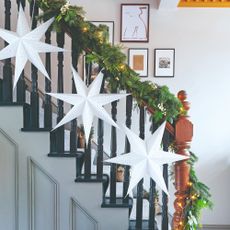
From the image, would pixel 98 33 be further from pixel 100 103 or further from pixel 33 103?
pixel 33 103

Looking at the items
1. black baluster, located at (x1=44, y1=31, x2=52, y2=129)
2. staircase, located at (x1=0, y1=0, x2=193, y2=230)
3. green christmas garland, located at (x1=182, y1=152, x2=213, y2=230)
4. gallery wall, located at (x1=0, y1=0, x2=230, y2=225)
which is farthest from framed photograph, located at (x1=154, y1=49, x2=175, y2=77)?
green christmas garland, located at (x1=182, y1=152, x2=213, y2=230)

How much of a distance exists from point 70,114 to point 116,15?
2.17 meters

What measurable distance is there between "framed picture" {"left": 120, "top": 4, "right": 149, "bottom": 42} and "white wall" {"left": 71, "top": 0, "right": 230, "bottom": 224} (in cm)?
6

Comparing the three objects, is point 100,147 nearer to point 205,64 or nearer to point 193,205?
point 193,205

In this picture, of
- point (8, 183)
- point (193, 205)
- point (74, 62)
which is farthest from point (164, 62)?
point (8, 183)

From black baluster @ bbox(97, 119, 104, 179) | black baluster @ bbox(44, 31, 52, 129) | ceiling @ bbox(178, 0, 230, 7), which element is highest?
ceiling @ bbox(178, 0, 230, 7)

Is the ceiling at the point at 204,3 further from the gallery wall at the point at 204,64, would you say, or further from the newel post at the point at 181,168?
the newel post at the point at 181,168

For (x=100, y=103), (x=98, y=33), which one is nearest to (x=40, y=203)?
(x=100, y=103)

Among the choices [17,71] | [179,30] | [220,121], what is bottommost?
[220,121]

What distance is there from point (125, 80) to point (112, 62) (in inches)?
5.6

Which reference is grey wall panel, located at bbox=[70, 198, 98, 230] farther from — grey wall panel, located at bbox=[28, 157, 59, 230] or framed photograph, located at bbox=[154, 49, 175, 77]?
framed photograph, located at bbox=[154, 49, 175, 77]

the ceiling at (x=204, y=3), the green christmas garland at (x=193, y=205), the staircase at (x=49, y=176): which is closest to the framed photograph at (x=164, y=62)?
the ceiling at (x=204, y=3)

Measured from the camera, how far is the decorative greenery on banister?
A: 204 cm

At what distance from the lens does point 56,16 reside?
2.15m
